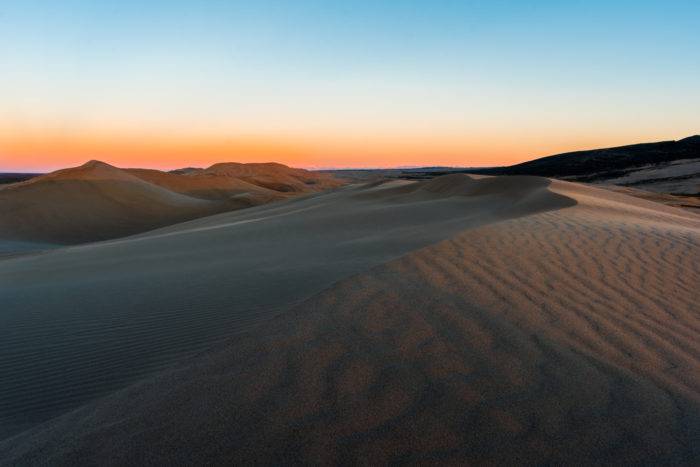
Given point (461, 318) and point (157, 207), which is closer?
point (461, 318)

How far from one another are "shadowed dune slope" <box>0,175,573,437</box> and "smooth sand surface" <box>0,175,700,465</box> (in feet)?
0.09

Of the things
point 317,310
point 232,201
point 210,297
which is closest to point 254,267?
point 210,297

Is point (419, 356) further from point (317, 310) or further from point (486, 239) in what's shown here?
point (486, 239)

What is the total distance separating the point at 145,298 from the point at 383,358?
133 inches

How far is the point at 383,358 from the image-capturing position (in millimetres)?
3127

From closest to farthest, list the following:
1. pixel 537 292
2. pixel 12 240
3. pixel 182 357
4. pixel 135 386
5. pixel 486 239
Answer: pixel 135 386
pixel 182 357
pixel 537 292
pixel 486 239
pixel 12 240

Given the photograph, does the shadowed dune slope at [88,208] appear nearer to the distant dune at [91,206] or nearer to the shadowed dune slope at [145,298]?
the distant dune at [91,206]

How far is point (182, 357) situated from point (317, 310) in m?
1.06

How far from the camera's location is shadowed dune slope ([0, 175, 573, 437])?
11.7 feet

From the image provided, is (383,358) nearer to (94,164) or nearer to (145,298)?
(145,298)

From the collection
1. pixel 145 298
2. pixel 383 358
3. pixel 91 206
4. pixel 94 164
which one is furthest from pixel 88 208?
pixel 383 358

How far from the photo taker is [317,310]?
3.99 metres

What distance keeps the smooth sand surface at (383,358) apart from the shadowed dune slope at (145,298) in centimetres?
3

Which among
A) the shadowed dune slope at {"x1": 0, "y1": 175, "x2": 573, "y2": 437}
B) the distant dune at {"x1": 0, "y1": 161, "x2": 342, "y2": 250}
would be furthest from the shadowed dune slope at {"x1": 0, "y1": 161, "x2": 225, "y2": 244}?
the shadowed dune slope at {"x1": 0, "y1": 175, "x2": 573, "y2": 437}
